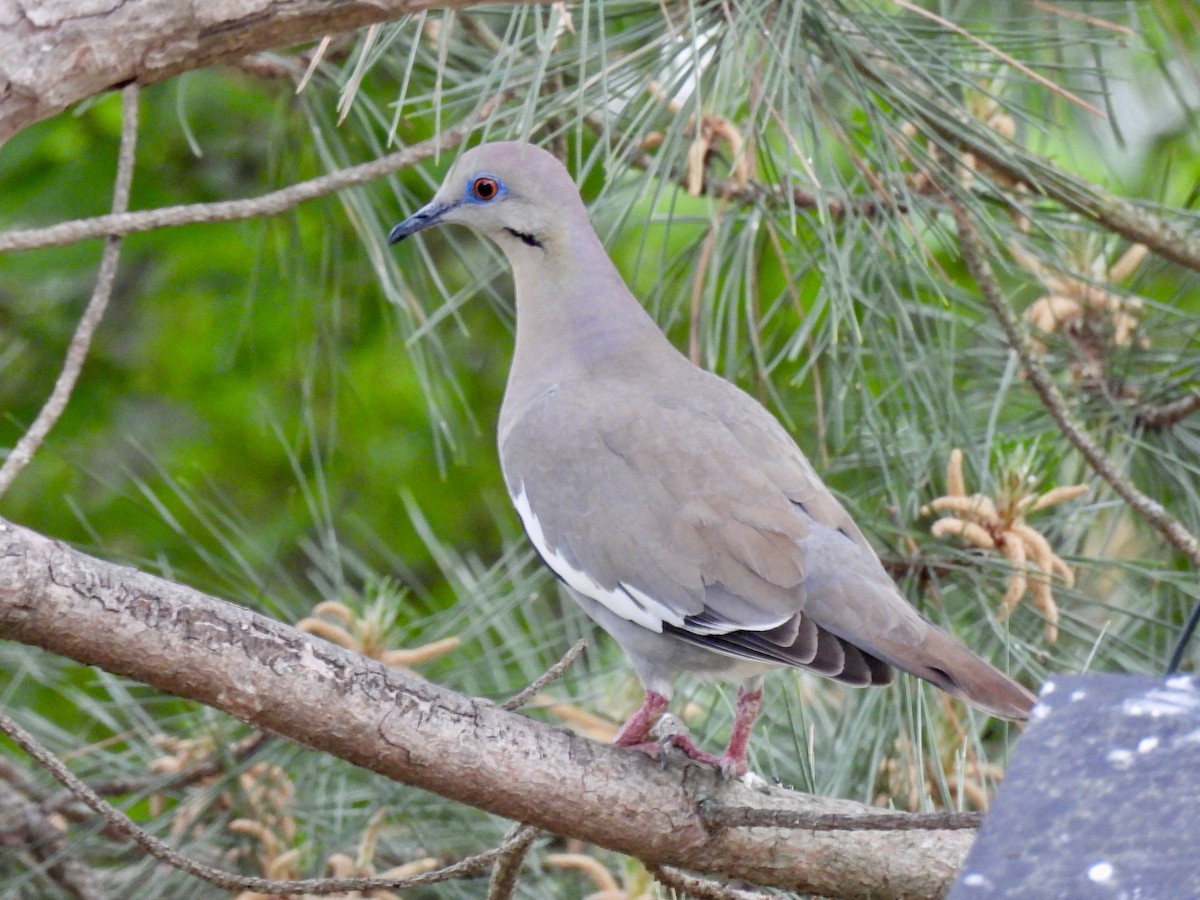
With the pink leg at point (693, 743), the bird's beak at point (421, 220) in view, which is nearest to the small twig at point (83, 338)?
the bird's beak at point (421, 220)

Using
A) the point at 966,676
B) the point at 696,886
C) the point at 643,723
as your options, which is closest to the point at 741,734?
the point at 643,723

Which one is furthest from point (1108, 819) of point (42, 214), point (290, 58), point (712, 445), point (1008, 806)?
point (42, 214)

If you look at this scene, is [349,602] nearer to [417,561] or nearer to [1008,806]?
[417,561]

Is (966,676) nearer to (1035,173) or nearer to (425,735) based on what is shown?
(425,735)

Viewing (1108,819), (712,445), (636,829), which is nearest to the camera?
(1108,819)

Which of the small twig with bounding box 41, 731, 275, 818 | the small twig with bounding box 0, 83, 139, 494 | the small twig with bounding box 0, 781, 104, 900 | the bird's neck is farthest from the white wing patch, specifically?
the small twig with bounding box 0, 781, 104, 900

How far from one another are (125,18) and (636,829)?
3.20 feet

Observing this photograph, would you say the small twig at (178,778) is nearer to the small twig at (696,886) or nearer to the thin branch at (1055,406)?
the small twig at (696,886)

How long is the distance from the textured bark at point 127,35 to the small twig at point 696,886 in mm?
975

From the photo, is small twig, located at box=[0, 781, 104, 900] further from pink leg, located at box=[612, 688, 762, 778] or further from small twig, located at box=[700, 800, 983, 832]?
small twig, located at box=[700, 800, 983, 832]

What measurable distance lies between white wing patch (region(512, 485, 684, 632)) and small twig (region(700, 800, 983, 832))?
292 millimetres

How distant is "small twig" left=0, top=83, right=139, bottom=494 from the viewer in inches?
59.1

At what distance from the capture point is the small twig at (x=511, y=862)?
1.64 m

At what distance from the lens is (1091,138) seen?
3553 mm
